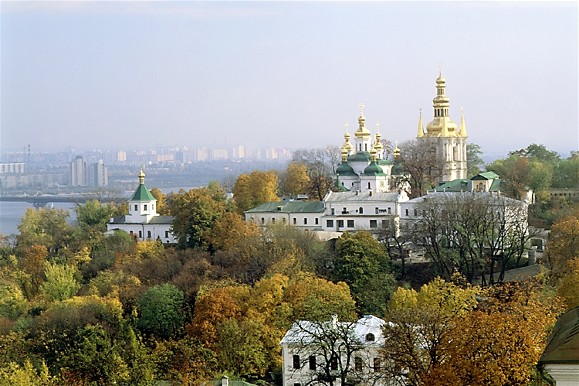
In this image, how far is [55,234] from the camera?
39969 mm

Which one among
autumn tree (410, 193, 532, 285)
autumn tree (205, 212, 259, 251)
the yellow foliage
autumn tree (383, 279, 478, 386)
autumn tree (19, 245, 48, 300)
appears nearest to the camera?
autumn tree (383, 279, 478, 386)

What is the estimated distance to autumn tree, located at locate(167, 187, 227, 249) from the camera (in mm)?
34406

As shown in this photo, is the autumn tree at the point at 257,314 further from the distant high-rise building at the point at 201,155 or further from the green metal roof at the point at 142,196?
the distant high-rise building at the point at 201,155

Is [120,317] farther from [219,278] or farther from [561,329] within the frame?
[561,329]

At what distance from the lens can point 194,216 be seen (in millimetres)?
34469

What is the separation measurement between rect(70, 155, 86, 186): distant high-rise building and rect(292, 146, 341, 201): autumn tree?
233ft

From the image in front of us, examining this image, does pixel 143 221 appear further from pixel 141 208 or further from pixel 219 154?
pixel 219 154

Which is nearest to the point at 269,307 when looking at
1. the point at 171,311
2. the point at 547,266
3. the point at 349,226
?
the point at 171,311

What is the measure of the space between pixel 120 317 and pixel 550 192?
17258 mm

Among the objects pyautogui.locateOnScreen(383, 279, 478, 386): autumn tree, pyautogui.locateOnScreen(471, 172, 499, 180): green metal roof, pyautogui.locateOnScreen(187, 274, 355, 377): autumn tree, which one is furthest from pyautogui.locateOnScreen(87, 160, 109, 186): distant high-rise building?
pyautogui.locateOnScreen(383, 279, 478, 386): autumn tree

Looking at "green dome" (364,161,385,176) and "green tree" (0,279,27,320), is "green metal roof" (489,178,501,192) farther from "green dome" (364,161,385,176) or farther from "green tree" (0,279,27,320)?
"green tree" (0,279,27,320)

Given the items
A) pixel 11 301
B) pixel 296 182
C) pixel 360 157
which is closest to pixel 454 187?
pixel 360 157

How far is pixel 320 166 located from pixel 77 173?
258ft

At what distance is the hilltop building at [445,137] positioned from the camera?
44469mm
